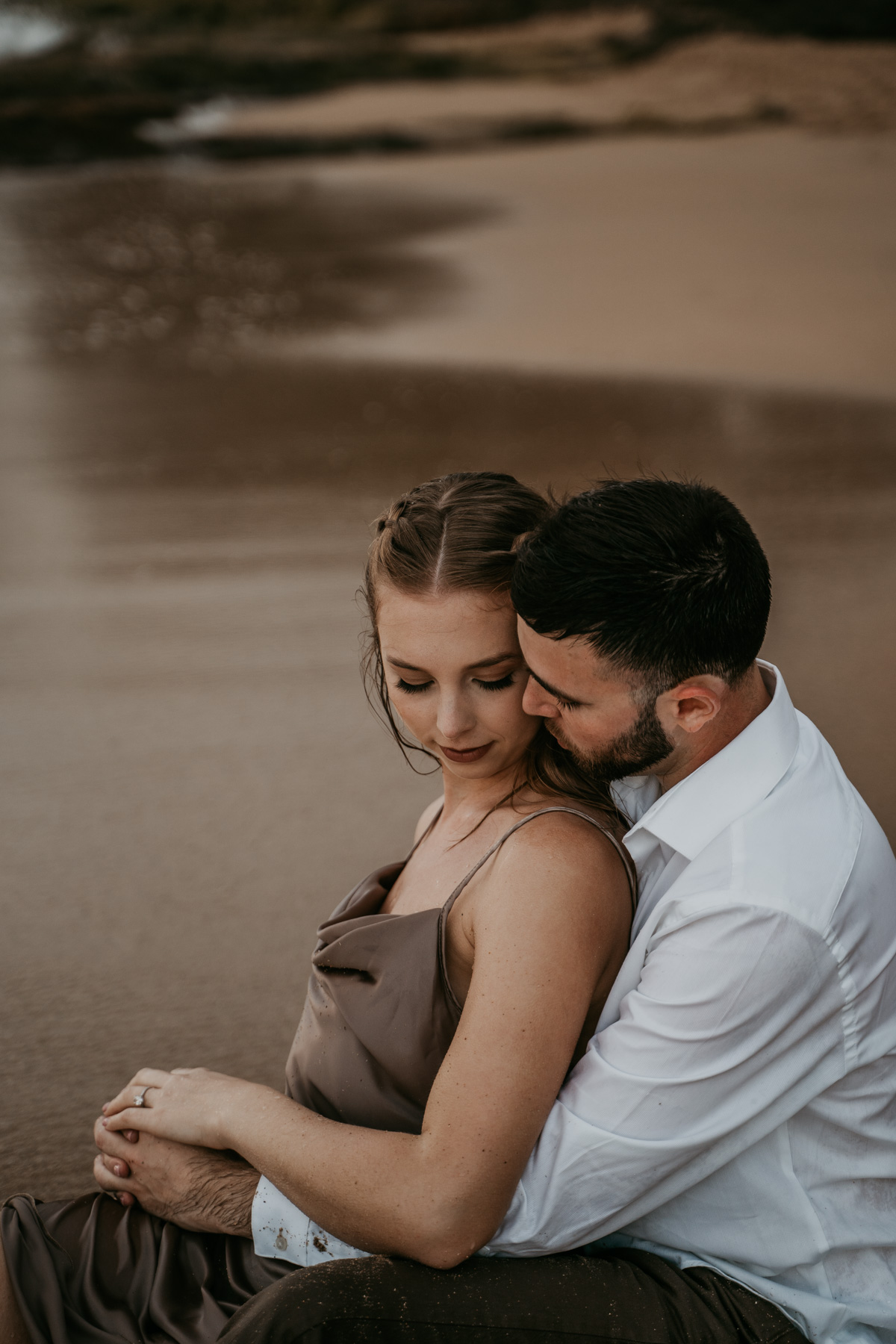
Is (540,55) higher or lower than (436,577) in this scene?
higher

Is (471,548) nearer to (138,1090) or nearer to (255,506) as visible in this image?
(138,1090)

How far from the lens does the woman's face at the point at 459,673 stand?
1.53 m

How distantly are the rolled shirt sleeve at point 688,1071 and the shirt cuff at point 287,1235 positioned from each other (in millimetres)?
249

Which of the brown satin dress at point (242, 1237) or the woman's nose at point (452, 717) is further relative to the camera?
the woman's nose at point (452, 717)

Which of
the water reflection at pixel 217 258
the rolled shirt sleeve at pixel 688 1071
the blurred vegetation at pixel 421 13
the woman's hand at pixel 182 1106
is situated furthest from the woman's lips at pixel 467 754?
the blurred vegetation at pixel 421 13

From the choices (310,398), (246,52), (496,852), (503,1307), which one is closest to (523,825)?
(496,852)

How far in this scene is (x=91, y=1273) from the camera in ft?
4.97

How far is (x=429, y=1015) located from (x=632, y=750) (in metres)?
0.44

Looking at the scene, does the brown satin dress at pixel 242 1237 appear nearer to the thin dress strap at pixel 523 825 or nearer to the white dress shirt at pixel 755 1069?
the thin dress strap at pixel 523 825

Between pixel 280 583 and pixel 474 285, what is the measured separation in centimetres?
544

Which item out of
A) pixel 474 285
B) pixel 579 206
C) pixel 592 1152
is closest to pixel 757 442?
pixel 474 285

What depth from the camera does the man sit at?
4.02 feet

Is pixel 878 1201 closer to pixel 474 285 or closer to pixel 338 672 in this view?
pixel 338 672

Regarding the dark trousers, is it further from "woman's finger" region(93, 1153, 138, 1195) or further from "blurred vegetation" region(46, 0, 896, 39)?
"blurred vegetation" region(46, 0, 896, 39)
